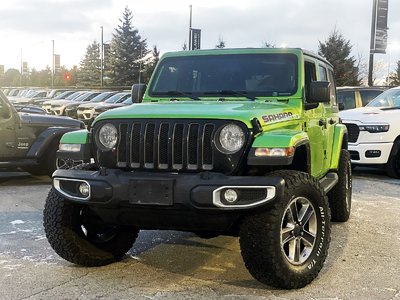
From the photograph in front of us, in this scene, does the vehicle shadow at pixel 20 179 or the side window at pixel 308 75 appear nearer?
the side window at pixel 308 75

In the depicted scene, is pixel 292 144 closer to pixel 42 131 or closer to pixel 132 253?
pixel 132 253

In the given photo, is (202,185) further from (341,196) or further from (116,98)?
(116,98)

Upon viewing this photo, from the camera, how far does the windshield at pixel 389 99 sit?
36.4 ft

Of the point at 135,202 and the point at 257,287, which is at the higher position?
the point at 135,202

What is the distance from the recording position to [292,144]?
4.04 meters

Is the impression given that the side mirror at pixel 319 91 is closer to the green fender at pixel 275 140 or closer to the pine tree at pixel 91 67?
the green fender at pixel 275 140

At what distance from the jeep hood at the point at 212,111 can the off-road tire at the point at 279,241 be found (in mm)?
502

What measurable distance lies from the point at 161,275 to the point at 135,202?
34.2 inches

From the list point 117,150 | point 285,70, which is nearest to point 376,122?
point 285,70

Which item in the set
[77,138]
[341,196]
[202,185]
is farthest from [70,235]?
[341,196]

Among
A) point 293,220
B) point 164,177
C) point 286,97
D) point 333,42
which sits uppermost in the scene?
point 333,42

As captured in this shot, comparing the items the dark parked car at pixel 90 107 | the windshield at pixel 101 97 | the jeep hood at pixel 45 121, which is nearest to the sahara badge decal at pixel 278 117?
the jeep hood at pixel 45 121

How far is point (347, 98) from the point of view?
532 inches

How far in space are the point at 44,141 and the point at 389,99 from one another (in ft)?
22.3
